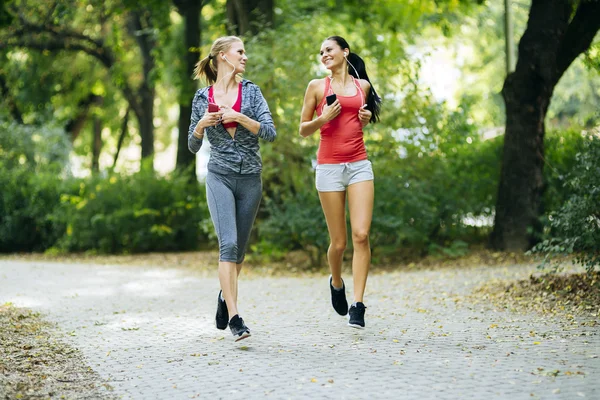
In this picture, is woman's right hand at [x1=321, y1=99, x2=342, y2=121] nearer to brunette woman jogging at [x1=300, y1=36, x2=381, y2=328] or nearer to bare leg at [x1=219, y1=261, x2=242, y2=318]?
brunette woman jogging at [x1=300, y1=36, x2=381, y2=328]

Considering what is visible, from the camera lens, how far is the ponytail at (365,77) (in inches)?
265

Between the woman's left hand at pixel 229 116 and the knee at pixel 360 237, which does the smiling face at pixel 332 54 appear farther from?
the knee at pixel 360 237

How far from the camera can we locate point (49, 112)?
97.0 ft

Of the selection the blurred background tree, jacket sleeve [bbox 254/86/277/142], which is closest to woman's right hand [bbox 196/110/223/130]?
jacket sleeve [bbox 254/86/277/142]

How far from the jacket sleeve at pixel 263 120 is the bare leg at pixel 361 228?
843mm

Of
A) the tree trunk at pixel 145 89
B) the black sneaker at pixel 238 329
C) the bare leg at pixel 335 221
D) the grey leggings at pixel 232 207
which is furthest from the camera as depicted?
the tree trunk at pixel 145 89

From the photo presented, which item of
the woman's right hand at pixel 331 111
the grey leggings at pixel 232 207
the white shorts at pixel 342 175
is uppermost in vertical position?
the woman's right hand at pixel 331 111

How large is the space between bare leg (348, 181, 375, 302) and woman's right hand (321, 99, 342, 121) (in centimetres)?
58

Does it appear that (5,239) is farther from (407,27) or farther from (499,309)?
(499,309)

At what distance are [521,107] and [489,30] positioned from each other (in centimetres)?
1307

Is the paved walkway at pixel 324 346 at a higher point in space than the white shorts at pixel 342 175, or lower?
lower

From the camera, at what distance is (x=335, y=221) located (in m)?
6.62

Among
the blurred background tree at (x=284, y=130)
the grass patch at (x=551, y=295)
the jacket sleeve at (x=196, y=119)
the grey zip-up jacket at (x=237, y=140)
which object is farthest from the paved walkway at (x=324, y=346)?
the blurred background tree at (x=284, y=130)

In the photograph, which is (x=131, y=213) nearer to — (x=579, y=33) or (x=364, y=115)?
(x=579, y=33)
